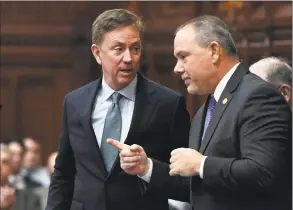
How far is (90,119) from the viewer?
373cm

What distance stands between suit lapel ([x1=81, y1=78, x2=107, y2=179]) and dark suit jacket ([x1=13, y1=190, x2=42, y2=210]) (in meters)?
4.36

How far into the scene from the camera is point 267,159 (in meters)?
2.84

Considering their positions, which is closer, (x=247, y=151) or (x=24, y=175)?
(x=247, y=151)

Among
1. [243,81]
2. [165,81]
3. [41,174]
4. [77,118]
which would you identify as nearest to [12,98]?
[41,174]

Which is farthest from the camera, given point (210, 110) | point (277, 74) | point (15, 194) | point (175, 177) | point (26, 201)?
point (26, 201)

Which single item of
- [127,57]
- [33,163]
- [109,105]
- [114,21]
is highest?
[114,21]

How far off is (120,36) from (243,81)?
0.77m

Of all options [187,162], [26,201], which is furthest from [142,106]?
[26,201]

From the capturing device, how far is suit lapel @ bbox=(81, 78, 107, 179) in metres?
3.67

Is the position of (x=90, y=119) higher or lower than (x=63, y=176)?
higher

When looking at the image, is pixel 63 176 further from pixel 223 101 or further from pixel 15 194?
pixel 15 194

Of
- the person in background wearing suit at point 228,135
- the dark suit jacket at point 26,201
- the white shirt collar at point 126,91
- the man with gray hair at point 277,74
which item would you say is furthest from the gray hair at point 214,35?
the dark suit jacket at point 26,201

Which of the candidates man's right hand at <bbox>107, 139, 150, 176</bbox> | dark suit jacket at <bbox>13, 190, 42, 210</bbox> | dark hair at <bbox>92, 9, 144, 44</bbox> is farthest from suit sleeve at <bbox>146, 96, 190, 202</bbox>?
dark suit jacket at <bbox>13, 190, 42, 210</bbox>

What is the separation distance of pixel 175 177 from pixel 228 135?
27.1 inches
